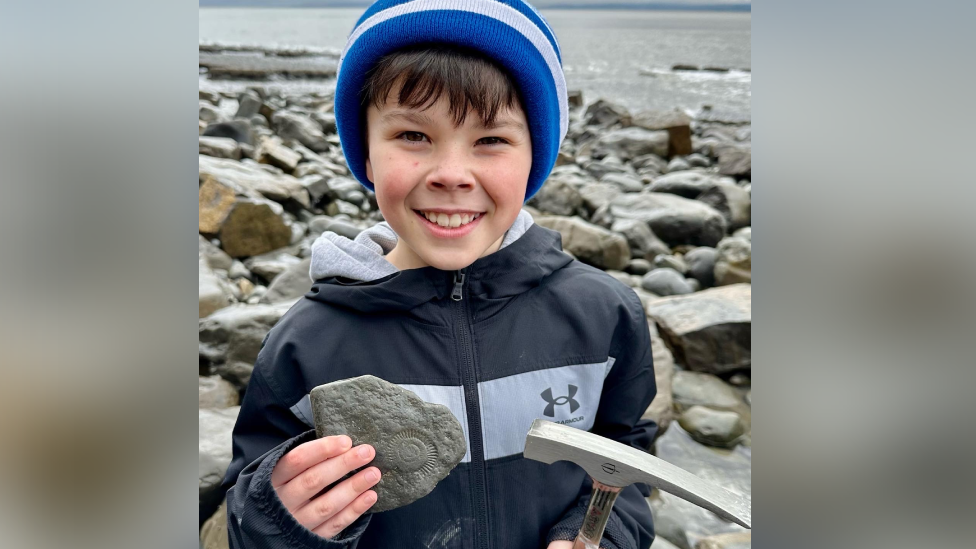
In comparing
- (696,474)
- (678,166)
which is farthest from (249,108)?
(696,474)

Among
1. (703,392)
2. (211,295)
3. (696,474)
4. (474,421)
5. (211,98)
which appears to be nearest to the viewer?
(474,421)

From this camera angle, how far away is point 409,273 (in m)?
1.40

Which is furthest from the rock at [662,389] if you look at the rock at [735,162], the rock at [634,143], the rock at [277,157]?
the rock at [634,143]

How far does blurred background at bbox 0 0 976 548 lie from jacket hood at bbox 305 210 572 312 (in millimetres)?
925

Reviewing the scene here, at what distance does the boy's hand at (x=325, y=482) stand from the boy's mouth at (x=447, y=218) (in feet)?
1.46

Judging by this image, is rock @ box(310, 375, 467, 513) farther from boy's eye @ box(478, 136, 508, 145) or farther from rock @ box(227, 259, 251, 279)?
rock @ box(227, 259, 251, 279)

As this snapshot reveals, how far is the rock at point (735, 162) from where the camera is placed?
25.0 feet

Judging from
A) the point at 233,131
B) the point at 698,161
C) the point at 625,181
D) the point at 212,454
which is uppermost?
the point at 233,131

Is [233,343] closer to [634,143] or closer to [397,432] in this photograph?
[397,432]

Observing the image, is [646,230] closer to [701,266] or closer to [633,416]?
[701,266]

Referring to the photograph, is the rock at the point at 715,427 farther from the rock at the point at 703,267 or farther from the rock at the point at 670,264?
the rock at the point at 670,264

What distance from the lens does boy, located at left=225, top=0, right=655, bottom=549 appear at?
1241 mm

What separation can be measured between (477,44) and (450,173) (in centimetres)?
25

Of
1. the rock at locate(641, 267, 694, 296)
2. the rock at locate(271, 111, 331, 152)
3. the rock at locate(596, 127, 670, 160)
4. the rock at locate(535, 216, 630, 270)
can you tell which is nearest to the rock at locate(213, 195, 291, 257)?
the rock at locate(535, 216, 630, 270)
